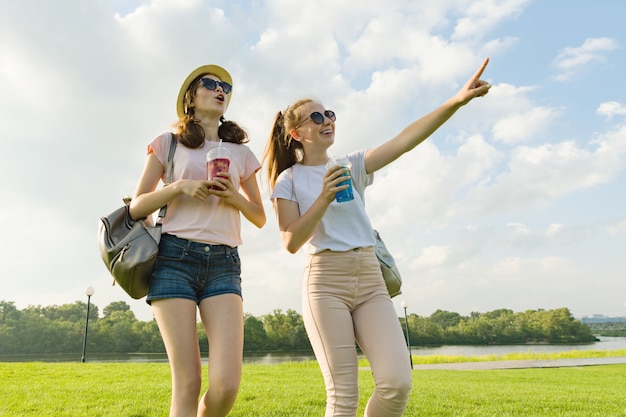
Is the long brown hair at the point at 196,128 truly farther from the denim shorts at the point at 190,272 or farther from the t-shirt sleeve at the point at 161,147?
the denim shorts at the point at 190,272

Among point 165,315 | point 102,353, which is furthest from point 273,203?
point 102,353

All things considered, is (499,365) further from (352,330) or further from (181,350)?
(181,350)

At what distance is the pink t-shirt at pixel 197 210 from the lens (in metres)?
2.78

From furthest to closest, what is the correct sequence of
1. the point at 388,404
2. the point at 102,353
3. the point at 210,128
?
the point at 102,353 < the point at 210,128 < the point at 388,404

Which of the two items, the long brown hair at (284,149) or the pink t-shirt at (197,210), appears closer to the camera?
the pink t-shirt at (197,210)

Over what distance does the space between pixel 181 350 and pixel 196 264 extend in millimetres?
486

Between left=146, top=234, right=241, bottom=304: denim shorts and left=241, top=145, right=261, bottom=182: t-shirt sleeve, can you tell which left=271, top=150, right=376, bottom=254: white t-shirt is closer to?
left=241, top=145, right=261, bottom=182: t-shirt sleeve

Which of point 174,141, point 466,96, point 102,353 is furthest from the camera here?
point 102,353

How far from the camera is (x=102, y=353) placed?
149ft

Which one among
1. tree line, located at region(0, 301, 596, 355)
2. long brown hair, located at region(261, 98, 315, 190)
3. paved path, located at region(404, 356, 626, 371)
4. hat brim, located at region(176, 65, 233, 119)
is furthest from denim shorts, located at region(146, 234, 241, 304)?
tree line, located at region(0, 301, 596, 355)

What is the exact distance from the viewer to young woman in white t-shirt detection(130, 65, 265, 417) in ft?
8.43

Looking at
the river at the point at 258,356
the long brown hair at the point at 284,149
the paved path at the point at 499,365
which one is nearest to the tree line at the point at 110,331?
the river at the point at 258,356

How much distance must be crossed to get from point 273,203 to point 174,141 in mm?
776

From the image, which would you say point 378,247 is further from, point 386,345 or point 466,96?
point 466,96
